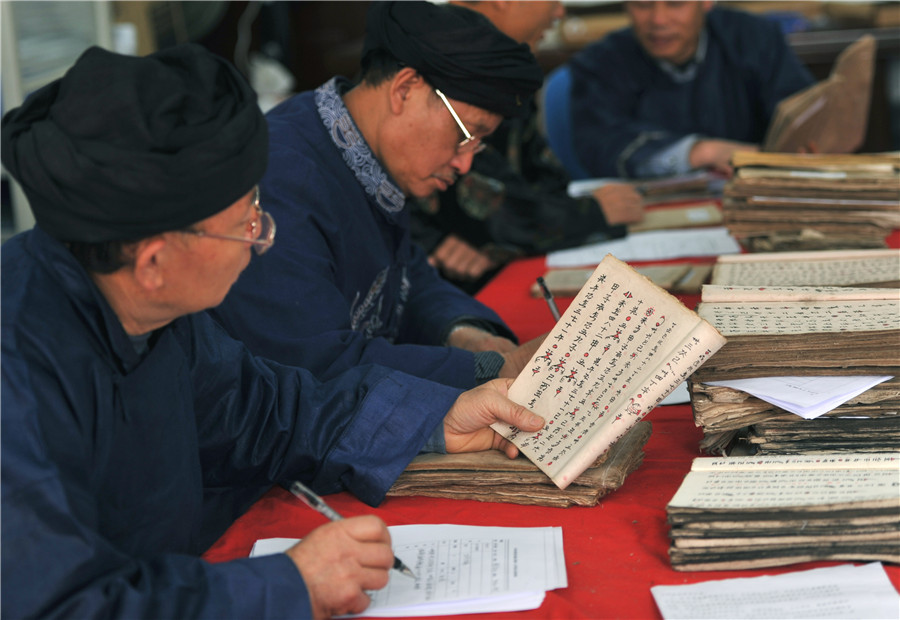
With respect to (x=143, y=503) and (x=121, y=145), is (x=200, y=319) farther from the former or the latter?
(x=121, y=145)

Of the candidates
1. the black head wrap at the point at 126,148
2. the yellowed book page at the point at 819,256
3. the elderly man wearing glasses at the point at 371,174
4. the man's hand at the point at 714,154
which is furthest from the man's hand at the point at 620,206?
the black head wrap at the point at 126,148

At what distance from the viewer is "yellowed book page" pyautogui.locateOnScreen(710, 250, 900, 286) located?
1904 mm

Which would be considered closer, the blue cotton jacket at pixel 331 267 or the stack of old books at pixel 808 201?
the blue cotton jacket at pixel 331 267

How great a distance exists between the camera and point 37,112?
102cm

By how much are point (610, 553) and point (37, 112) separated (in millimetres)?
857

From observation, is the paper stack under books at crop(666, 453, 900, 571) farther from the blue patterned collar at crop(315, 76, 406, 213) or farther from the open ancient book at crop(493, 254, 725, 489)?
the blue patterned collar at crop(315, 76, 406, 213)

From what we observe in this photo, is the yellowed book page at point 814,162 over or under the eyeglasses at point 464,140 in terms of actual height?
under

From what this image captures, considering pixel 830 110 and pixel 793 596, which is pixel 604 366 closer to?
pixel 793 596

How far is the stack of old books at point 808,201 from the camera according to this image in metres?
2.49

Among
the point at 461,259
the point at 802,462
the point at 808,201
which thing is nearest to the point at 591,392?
the point at 802,462

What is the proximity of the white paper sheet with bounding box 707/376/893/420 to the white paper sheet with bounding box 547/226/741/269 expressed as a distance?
4.61 ft

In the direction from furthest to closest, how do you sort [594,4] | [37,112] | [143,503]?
[594,4], [143,503], [37,112]

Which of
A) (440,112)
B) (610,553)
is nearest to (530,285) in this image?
(440,112)

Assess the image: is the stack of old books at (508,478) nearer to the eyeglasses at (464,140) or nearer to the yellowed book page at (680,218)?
the eyeglasses at (464,140)
